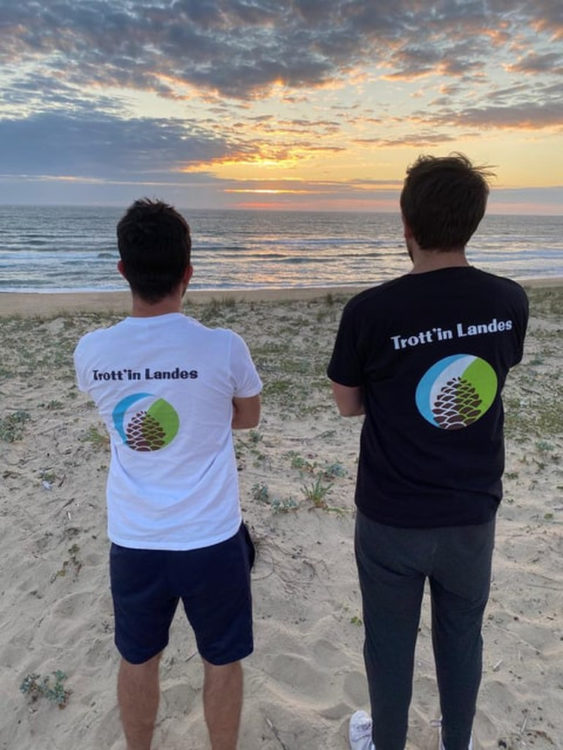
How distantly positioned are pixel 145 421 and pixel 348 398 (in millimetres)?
662

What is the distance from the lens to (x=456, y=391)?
1.60 meters

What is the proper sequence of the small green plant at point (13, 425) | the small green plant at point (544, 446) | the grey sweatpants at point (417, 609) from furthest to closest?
1. the small green plant at point (13, 425)
2. the small green plant at point (544, 446)
3. the grey sweatpants at point (417, 609)

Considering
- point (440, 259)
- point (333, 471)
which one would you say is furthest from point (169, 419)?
point (333, 471)

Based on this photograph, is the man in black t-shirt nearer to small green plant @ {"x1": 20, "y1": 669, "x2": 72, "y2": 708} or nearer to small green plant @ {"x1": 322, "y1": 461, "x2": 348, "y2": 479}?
small green plant @ {"x1": 20, "y1": 669, "x2": 72, "y2": 708}

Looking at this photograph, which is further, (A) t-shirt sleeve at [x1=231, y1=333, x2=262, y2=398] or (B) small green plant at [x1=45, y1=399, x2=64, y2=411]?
(B) small green plant at [x1=45, y1=399, x2=64, y2=411]

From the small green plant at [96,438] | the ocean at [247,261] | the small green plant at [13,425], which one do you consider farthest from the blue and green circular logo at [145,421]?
the ocean at [247,261]

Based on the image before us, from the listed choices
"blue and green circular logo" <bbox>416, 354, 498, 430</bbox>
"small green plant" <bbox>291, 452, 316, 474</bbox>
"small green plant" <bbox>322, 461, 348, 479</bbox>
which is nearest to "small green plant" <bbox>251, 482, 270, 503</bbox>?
"small green plant" <bbox>291, 452, 316, 474</bbox>

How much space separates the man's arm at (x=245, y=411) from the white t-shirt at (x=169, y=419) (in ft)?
0.19

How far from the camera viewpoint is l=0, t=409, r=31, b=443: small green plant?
4.89 metres

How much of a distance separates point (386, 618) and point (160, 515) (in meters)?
0.85

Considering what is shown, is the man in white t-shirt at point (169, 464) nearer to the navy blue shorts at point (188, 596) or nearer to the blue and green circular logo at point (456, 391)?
the navy blue shorts at point (188, 596)

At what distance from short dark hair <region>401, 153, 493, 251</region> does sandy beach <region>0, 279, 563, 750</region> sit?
2.11 m

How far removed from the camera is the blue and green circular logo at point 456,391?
1.58 meters

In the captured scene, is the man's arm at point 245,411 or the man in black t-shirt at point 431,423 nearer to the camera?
the man in black t-shirt at point 431,423
